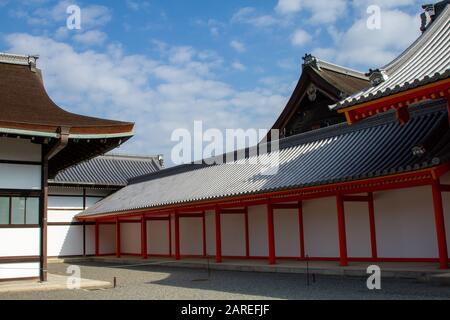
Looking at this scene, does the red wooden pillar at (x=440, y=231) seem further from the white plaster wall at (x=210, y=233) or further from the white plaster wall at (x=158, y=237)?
the white plaster wall at (x=158, y=237)

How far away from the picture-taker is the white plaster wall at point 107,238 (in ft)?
90.2

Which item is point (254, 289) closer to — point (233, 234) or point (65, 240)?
point (233, 234)

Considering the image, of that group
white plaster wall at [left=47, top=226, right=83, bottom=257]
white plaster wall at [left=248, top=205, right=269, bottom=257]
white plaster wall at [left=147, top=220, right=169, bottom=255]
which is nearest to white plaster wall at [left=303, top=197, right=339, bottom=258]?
white plaster wall at [left=248, top=205, right=269, bottom=257]

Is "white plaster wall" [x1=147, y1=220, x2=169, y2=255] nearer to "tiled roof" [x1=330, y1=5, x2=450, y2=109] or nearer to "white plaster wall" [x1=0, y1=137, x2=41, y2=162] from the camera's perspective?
"white plaster wall" [x1=0, y1=137, x2=41, y2=162]

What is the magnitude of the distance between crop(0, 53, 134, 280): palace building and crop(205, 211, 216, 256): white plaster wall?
8676 mm

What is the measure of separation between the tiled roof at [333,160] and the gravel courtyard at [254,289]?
255cm

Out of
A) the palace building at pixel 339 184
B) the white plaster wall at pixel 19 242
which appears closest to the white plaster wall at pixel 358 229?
the palace building at pixel 339 184

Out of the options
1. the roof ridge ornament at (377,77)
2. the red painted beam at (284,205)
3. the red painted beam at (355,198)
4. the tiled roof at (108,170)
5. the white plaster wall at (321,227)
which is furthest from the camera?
the tiled roof at (108,170)

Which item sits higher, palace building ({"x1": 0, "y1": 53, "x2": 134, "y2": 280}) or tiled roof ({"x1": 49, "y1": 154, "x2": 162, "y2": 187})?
tiled roof ({"x1": 49, "y1": 154, "x2": 162, "y2": 187})

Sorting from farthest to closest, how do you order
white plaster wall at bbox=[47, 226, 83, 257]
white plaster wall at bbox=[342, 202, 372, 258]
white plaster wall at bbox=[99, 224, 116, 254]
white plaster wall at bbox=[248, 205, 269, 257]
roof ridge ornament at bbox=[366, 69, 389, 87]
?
white plaster wall at bbox=[99, 224, 116, 254]
white plaster wall at bbox=[47, 226, 83, 257]
white plaster wall at bbox=[248, 205, 269, 257]
white plaster wall at bbox=[342, 202, 372, 258]
roof ridge ornament at bbox=[366, 69, 389, 87]

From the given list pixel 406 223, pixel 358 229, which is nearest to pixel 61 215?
pixel 358 229

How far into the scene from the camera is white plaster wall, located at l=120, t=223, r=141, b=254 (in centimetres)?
2616
